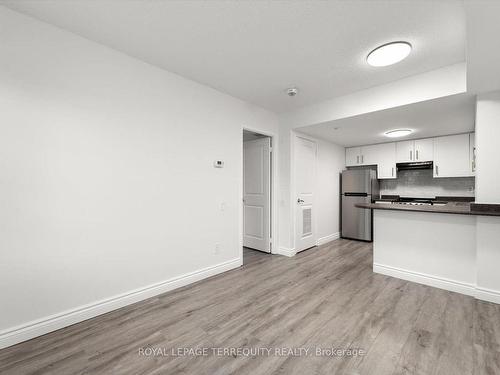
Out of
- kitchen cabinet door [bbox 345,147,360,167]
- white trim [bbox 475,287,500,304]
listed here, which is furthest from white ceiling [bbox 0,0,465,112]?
kitchen cabinet door [bbox 345,147,360,167]

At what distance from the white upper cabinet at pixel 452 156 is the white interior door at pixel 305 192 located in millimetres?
2432

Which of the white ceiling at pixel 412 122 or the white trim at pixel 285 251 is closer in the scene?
the white ceiling at pixel 412 122

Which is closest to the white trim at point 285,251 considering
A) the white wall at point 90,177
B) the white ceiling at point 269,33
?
the white wall at point 90,177

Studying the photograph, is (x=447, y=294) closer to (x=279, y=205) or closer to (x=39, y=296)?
(x=279, y=205)

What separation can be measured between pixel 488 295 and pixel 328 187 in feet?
10.0

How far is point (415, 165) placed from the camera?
15.6ft

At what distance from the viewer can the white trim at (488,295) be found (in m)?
2.41

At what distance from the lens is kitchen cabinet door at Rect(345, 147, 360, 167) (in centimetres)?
555

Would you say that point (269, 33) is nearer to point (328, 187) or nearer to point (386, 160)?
point (328, 187)

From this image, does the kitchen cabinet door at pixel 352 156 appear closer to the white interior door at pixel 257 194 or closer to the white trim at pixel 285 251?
the white interior door at pixel 257 194

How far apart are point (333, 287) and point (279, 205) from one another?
1748 mm

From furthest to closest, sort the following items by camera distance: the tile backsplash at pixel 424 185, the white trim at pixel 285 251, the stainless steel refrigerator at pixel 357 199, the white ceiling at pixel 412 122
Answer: the stainless steel refrigerator at pixel 357 199 < the tile backsplash at pixel 424 185 < the white trim at pixel 285 251 < the white ceiling at pixel 412 122

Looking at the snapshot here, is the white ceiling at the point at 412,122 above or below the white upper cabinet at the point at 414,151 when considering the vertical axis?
above

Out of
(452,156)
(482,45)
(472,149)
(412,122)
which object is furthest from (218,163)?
(472,149)
